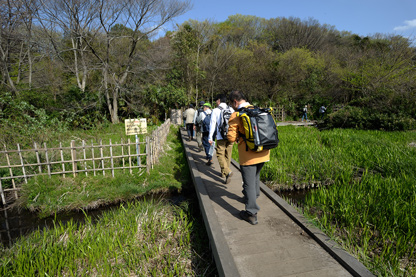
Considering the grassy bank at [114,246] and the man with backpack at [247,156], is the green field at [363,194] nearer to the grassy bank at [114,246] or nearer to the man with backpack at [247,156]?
the man with backpack at [247,156]

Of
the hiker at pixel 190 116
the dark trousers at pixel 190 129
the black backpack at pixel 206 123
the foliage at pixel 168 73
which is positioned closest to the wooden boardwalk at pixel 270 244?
the black backpack at pixel 206 123

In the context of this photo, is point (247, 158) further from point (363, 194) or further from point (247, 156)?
point (363, 194)

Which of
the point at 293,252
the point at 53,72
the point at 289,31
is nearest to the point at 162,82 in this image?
the point at 53,72

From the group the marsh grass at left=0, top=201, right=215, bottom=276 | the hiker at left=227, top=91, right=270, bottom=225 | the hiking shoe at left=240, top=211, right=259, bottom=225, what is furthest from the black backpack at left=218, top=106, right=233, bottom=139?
the marsh grass at left=0, top=201, right=215, bottom=276

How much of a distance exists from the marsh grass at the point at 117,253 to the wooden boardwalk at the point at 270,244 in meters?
0.51

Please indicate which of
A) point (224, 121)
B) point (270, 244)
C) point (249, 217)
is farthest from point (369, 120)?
point (270, 244)

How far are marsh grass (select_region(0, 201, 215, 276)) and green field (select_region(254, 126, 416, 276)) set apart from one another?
6.36ft

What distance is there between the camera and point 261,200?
4059mm

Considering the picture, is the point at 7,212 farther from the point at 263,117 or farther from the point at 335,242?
the point at 335,242

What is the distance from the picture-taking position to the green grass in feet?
17.6

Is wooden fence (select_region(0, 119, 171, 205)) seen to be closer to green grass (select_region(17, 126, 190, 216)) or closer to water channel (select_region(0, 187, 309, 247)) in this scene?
green grass (select_region(17, 126, 190, 216))

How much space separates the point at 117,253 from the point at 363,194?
4.07 m

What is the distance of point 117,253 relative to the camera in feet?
10.4

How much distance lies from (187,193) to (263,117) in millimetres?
4061
